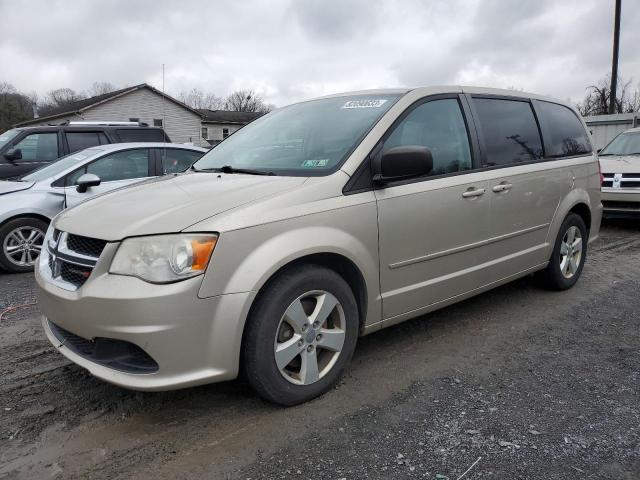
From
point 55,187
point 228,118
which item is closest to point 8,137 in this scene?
point 55,187

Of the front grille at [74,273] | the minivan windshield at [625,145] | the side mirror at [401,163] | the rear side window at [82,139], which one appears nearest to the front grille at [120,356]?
the front grille at [74,273]

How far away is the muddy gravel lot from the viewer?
2395mm

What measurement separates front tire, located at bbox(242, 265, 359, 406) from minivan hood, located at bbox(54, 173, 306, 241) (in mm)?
496

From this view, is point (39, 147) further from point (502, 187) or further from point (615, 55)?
point (615, 55)

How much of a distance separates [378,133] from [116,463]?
7.57ft

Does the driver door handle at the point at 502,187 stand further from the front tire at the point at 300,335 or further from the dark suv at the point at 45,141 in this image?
the dark suv at the point at 45,141

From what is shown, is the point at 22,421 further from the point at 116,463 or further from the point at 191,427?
the point at 191,427

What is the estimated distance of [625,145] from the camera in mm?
9539

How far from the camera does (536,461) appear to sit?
2404 millimetres

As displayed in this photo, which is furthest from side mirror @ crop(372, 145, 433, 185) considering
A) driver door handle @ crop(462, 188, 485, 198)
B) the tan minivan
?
driver door handle @ crop(462, 188, 485, 198)

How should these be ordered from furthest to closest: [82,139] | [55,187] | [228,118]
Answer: [228,118]
[82,139]
[55,187]

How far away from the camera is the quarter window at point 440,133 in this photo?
343cm

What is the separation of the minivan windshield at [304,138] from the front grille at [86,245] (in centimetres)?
111

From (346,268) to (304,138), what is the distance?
101 cm
